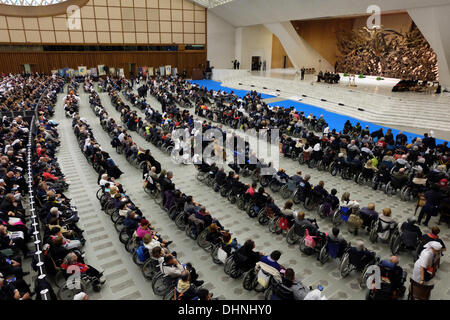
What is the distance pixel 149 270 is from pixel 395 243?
186 inches

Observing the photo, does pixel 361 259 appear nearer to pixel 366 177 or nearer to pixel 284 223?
pixel 284 223

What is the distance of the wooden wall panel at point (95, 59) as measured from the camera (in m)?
28.5

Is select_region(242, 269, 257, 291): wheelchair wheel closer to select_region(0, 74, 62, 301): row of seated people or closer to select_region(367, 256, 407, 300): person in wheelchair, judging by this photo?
select_region(367, 256, 407, 300): person in wheelchair

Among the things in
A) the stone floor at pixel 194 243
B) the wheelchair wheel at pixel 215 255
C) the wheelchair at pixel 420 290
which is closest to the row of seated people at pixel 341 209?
the stone floor at pixel 194 243

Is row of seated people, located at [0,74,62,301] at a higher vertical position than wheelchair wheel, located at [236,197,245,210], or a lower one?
higher

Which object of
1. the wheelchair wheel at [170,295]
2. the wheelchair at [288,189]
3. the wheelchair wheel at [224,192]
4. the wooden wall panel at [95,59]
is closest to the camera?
the wheelchair wheel at [170,295]

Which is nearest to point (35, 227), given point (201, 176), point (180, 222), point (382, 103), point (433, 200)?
point (180, 222)

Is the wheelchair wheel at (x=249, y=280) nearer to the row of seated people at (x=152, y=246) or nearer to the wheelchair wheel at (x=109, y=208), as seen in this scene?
the row of seated people at (x=152, y=246)

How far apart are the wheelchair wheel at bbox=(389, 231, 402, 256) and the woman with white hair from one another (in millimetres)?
935

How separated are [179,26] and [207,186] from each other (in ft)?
92.3

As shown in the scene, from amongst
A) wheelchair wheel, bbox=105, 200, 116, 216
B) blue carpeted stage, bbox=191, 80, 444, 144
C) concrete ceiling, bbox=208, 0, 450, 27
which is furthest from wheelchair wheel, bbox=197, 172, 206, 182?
concrete ceiling, bbox=208, 0, 450, 27

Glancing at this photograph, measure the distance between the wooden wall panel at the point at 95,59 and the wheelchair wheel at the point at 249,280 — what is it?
31806 mm

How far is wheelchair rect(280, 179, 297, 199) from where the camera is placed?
7659 millimetres

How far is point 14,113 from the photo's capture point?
14758mm
